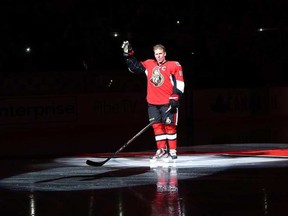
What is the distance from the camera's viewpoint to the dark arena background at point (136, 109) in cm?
828

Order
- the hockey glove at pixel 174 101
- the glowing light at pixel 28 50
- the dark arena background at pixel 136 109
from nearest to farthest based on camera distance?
1. the dark arena background at pixel 136 109
2. the hockey glove at pixel 174 101
3. the glowing light at pixel 28 50

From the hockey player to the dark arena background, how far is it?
0.41 metres

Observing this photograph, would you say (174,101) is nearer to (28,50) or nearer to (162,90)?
(162,90)

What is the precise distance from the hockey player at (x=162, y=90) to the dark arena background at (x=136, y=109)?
41 centimetres

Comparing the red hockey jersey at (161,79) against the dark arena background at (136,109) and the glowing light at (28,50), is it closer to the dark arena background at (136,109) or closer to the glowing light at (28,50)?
the dark arena background at (136,109)

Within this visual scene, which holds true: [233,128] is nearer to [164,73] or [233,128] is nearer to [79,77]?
[79,77]

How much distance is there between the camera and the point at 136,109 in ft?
82.3

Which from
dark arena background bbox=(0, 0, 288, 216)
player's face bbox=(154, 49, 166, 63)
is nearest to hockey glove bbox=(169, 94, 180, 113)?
player's face bbox=(154, 49, 166, 63)

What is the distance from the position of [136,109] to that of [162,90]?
527 inches

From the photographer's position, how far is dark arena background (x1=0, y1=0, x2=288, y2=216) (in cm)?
828

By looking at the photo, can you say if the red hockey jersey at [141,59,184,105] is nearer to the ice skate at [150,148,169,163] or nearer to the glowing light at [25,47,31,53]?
the ice skate at [150,148,169,163]

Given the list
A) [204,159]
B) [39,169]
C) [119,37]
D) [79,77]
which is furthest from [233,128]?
[39,169]

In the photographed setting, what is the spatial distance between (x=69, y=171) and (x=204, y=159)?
2.45 meters

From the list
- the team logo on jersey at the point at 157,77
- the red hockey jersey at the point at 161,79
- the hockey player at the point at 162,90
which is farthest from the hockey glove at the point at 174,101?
the team logo on jersey at the point at 157,77
